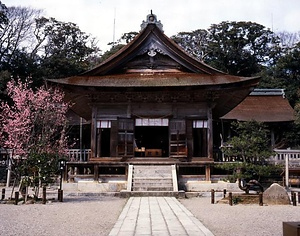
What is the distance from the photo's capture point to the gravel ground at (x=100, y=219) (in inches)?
339

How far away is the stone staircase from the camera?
1708 cm

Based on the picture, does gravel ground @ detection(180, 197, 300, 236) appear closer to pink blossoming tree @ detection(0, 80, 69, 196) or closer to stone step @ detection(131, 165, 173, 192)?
stone step @ detection(131, 165, 173, 192)

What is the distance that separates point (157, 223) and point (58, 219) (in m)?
3.02

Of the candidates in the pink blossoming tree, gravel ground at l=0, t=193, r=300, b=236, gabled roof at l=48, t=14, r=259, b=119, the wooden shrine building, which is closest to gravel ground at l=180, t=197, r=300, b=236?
gravel ground at l=0, t=193, r=300, b=236

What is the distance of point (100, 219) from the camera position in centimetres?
1049

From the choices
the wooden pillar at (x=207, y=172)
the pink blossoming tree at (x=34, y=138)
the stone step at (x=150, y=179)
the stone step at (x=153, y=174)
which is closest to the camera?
the pink blossoming tree at (x=34, y=138)

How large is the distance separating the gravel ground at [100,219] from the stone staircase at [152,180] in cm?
332

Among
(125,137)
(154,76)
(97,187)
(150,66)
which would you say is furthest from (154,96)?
(97,187)

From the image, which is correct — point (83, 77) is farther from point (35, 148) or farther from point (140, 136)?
point (140, 136)

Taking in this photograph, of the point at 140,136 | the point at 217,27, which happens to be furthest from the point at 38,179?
the point at 217,27

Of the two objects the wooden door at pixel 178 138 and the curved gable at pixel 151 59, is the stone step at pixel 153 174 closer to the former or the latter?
the wooden door at pixel 178 138

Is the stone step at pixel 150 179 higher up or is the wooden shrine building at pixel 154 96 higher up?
the wooden shrine building at pixel 154 96

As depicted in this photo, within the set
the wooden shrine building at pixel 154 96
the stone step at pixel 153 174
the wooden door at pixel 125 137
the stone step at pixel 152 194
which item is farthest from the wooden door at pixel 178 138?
the stone step at pixel 152 194

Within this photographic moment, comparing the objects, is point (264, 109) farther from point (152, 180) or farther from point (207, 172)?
point (152, 180)
